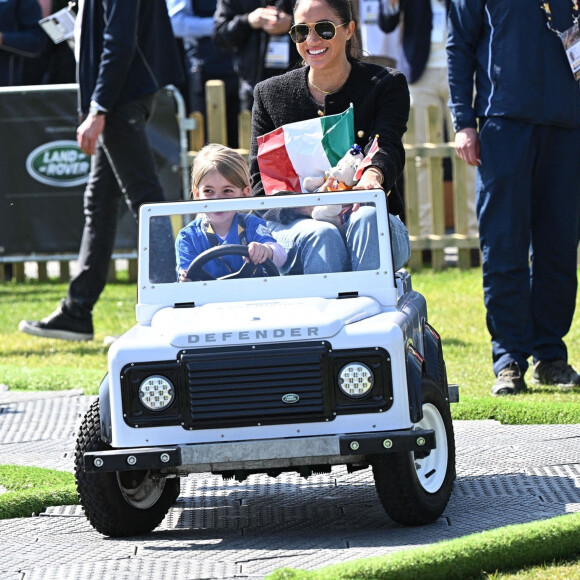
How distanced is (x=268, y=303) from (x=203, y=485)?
110cm

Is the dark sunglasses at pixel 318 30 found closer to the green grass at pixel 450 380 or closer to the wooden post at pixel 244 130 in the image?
the green grass at pixel 450 380

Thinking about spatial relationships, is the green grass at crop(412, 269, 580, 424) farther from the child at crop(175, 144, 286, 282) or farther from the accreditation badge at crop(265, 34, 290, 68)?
the accreditation badge at crop(265, 34, 290, 68)

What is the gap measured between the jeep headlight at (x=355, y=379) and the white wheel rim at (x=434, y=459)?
33 cm

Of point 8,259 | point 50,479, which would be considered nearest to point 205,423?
point 50,479

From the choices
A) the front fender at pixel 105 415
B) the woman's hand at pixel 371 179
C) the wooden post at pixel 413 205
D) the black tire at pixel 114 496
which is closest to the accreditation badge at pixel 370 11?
the wooden post at pixel 413 205

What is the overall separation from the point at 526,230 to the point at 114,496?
3448mm

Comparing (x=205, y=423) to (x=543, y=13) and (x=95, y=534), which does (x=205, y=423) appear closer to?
(x=95, y=534)

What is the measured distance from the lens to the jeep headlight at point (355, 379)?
15.6 feet

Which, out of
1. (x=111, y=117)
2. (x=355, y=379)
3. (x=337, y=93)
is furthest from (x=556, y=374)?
(x=111, y=117)

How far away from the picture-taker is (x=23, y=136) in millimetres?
12625

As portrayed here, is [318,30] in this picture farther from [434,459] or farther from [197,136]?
[197,136]

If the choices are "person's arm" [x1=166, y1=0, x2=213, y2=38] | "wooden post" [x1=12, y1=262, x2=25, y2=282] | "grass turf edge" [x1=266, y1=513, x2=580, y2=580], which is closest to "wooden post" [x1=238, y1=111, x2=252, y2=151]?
"person's arm" [x1=166, y1=0, x2=213, y2=38]

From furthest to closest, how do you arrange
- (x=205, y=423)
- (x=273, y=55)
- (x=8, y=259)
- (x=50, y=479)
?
1. (x=8, y=259)
2. (x=273, y=55)
3. (x=50, y=479)
4. (x=205, y=423)

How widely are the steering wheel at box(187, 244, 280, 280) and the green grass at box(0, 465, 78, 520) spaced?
1.03 meters
